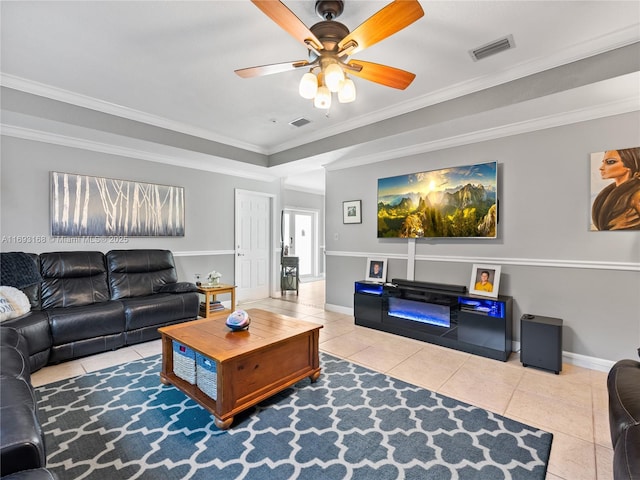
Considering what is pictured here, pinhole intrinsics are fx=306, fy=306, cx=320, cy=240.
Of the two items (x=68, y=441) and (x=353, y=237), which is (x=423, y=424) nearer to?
(x=68, y=441)

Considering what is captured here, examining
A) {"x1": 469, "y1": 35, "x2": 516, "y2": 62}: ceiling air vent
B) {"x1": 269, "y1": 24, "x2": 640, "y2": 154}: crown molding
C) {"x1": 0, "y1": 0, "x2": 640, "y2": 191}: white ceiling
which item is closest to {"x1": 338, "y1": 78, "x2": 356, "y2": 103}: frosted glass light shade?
{"x1": 0, "y1": 0, "x2": 640, "y2": 191}: white ceiling

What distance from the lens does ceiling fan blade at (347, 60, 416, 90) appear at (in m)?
2.08

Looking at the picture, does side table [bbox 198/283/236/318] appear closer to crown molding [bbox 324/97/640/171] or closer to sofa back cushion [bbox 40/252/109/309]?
sofa back cushion [bbox 40/252/109/309]

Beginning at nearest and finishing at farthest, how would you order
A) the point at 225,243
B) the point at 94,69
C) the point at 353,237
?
the point at 94,69, the point at 353,237, the point at 225,243

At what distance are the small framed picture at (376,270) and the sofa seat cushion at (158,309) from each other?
245 cm

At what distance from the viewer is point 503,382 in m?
2.66

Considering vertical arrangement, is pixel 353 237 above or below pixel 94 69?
below

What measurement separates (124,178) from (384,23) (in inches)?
158

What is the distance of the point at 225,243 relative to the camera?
17.8ft

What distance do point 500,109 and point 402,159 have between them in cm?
152

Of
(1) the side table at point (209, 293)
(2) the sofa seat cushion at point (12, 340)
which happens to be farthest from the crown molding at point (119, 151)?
(2) the sofa seat cushion at point (12, 340)

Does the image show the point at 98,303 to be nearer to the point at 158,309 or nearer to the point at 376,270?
the point at 158,309

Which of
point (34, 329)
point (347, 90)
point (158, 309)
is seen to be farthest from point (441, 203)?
point (34, 329)

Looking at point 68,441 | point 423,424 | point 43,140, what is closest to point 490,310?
point 423,424
